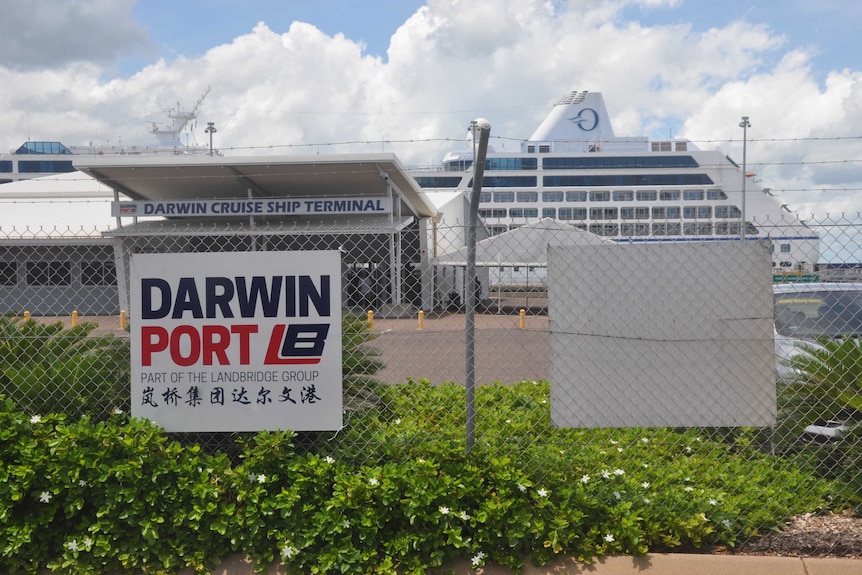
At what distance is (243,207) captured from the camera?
25.0 metres

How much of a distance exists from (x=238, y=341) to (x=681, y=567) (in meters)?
2.77

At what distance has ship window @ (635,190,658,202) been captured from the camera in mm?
56906

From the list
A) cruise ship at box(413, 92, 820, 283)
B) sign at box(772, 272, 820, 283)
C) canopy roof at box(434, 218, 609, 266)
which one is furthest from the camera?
cruise ship at box(413, 92, 820, 283)

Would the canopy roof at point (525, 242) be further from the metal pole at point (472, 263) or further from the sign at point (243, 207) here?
the sign at point (243, 207)

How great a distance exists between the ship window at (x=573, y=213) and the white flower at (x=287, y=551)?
54936 mm

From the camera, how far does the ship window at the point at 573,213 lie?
58.0 metres

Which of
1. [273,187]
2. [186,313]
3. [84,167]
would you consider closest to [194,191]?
[273,187]

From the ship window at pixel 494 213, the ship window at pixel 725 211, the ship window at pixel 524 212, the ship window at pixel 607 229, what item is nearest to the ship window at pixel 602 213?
the ship window at pixel 524 212

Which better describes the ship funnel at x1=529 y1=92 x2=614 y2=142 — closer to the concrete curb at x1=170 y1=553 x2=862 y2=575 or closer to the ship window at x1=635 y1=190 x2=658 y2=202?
the ship window at x1=635 y1=190 x2=658 y2=202

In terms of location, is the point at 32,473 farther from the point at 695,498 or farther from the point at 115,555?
the point at 695,498

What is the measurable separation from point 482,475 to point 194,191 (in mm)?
25494

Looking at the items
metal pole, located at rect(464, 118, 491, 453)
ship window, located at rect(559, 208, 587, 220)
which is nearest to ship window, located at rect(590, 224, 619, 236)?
metal pole, located at rect(464, 118, 491, 453)

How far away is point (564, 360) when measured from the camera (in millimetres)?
4613

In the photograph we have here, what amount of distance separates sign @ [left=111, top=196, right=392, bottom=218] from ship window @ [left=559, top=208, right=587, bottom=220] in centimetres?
3461
